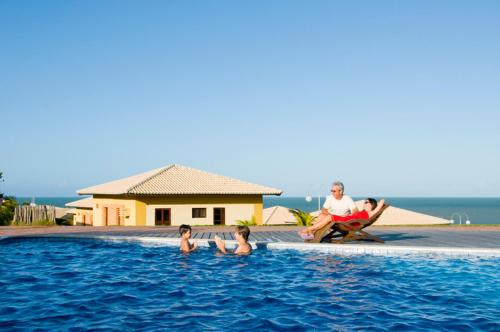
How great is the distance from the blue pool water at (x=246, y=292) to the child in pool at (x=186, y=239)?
27 cm

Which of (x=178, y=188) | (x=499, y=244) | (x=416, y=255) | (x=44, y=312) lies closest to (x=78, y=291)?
(x=44, y=312)

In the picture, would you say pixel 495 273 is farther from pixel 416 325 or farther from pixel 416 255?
pixel 416 325

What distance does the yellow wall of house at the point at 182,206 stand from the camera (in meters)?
34.8

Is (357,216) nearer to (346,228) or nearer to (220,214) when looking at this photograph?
(346,228)

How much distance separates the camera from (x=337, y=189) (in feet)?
42.4

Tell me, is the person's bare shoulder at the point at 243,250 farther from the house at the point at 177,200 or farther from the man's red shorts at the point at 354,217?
the house at the point at 177,200

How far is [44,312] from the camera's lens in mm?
7516

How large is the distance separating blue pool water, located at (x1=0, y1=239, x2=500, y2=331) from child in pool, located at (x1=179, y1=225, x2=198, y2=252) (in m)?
0.27

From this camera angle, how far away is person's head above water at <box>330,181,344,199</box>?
1291 centimetres

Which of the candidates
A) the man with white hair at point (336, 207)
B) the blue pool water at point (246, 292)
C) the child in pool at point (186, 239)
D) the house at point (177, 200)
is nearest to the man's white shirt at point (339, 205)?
the man with white hair at point (336, 207)

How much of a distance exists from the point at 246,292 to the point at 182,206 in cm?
2740

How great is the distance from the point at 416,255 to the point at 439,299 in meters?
4.26

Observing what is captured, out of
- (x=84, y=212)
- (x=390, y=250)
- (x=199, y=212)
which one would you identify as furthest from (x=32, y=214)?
(x=390, y=250)

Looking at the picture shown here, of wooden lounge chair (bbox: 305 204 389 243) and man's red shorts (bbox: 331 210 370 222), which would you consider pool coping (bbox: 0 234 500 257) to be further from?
man's red shorts (bbox: 331 210 370 222)
